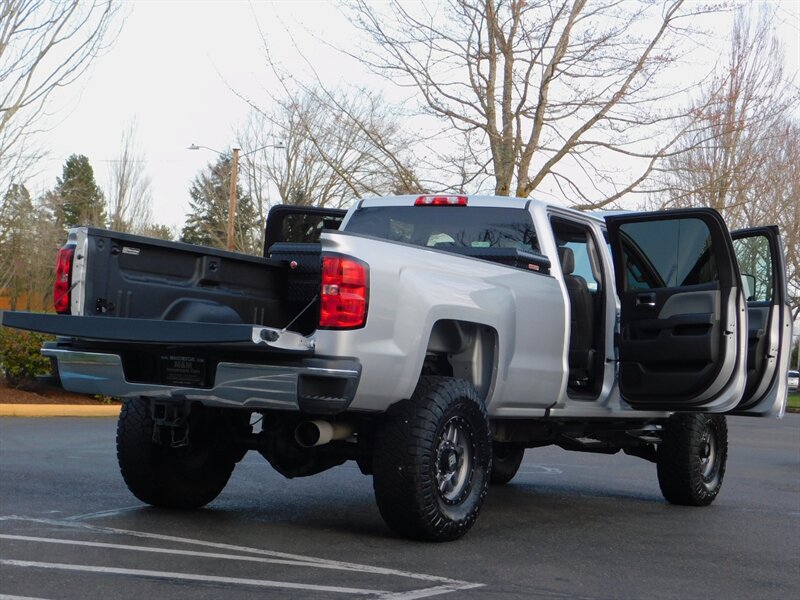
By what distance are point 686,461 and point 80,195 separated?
222 ft

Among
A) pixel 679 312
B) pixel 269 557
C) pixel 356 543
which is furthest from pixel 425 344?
pixel 679 312

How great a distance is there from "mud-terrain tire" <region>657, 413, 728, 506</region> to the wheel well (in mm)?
2513

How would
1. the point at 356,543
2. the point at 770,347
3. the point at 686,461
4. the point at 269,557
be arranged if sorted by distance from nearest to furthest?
the point at 269,557 < the point at 356,543 < the point at 770,347 < the point at 686,461

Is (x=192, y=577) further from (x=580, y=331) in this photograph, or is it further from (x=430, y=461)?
(x=580, y=331)

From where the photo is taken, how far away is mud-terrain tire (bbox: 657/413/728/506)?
29.5 feet

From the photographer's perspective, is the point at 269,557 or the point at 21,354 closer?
the point at 269,557

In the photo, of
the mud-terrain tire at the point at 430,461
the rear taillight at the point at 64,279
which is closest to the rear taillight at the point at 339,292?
the mud-terrain tire at the point at 430,461

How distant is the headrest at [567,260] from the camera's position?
26.7 ft

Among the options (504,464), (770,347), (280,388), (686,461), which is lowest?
(504,464)

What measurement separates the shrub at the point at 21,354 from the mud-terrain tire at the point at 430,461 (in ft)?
37.4

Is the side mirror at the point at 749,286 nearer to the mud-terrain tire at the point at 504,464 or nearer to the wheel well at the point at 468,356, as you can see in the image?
the mud-terrain tire at the point at 504,464

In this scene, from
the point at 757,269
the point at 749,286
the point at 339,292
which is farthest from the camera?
the point at 757,269

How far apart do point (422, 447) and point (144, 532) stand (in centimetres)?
163

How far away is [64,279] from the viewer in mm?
6512
